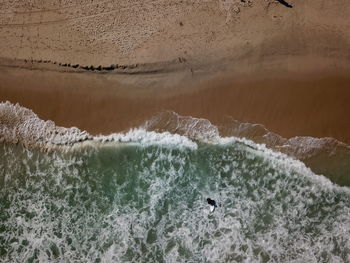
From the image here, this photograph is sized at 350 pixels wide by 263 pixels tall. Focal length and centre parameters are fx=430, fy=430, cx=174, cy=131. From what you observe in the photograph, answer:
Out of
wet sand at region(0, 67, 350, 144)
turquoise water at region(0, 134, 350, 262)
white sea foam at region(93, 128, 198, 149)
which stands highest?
wet sand at region(0, 67, 350, 144)

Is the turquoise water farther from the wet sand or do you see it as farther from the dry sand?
the dry sand

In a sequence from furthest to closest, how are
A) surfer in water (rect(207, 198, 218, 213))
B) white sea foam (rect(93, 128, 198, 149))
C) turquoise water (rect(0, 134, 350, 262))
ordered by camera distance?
1. white sea foam (rect(93, 128, 198, 149))
2. surfer in water (rect(207, 198, 218, 213))
3. turquoise water (rect(0, 134, 350, 262))

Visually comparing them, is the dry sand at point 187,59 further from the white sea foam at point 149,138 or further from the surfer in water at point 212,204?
the surfer in water at point 212,204

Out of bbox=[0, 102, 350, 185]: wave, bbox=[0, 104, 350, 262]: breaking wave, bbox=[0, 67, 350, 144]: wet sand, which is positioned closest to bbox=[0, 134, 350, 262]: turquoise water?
bbox=[0, 104, 350, 262]: breaking wave

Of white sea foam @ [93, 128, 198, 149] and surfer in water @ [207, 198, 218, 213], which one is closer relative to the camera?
surfer in water @ [207, 198, 218, 213]

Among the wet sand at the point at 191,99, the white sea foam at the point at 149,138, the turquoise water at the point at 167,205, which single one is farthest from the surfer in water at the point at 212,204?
the wet sand at the point at 191,99

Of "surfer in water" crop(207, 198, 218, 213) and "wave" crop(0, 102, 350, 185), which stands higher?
"wave" crop(0, 102, 350, 185)

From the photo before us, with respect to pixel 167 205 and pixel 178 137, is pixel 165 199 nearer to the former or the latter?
pixel 167 205
